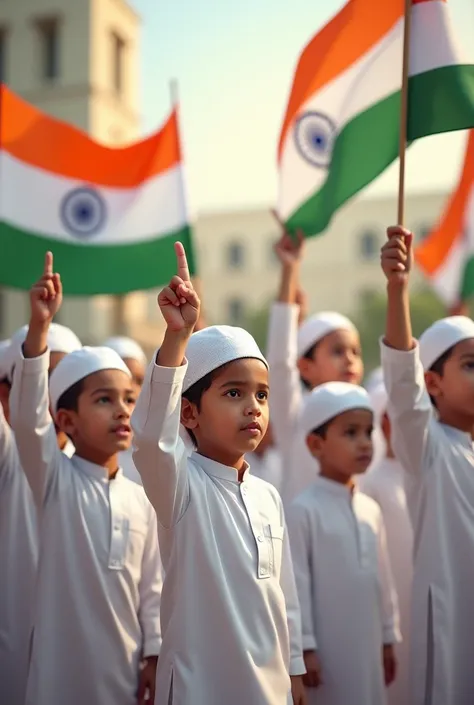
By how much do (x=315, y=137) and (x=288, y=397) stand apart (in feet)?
4.80

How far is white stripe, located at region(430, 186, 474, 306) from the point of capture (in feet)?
23.6

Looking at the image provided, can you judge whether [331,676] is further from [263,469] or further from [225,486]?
[263,469]

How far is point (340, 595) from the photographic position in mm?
3984

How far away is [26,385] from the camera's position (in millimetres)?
3461

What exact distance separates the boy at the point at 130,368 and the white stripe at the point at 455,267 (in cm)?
269

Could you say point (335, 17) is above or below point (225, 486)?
above

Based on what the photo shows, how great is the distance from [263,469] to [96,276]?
71.3 inches

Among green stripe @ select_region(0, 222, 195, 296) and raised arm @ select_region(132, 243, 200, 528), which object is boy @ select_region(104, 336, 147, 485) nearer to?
green stripe @ select_region(0, 222, 195, 296)

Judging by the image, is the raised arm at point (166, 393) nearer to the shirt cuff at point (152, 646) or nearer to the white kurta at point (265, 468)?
the shirt cuff at point (152, 646)

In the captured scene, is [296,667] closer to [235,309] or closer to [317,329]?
[317,329]

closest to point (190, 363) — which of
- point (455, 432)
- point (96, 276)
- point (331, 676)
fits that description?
point (455, 432)

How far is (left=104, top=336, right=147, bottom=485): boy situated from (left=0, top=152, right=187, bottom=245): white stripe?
709 mm

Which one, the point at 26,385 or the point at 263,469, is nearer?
the point at 26,385

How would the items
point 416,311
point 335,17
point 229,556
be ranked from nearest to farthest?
point 229,556 → point 335,17 → point 416,311
